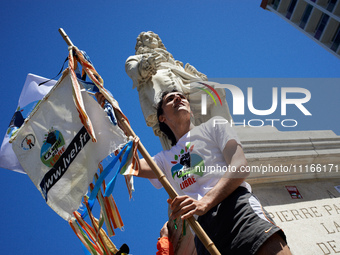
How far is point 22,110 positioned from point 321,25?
92.8ft

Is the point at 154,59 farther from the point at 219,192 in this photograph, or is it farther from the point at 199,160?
the point at 219,192

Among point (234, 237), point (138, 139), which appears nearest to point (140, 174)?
point (138, 139)

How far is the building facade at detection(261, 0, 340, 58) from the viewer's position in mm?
26422

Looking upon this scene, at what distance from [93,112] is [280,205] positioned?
1.79m

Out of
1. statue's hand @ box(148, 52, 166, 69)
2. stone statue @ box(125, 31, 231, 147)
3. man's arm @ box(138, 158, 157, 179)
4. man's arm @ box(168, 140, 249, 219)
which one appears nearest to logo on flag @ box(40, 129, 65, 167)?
man's arm @ box(138, 158, 157, 179)

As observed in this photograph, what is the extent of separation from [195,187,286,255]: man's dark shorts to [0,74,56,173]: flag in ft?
6.10

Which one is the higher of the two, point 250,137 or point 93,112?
point 93,112

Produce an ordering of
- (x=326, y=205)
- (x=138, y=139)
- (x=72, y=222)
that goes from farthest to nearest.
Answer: (x=326, y=205)
(x=72, y=222)
(x=138, y=139)

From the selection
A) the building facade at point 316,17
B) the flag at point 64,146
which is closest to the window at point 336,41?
the building facade at point 316,17

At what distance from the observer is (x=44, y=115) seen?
3117mm

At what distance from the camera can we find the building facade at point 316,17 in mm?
26422

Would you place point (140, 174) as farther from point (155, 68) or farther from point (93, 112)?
point (155, 68)

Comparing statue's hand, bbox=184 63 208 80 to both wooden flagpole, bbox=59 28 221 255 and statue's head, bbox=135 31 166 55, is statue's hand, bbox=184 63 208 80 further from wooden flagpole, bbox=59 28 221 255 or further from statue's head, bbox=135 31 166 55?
wooden flagpole, bbox=59 28 221 255

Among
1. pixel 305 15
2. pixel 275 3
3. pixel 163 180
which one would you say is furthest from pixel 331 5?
pixel 163 180
